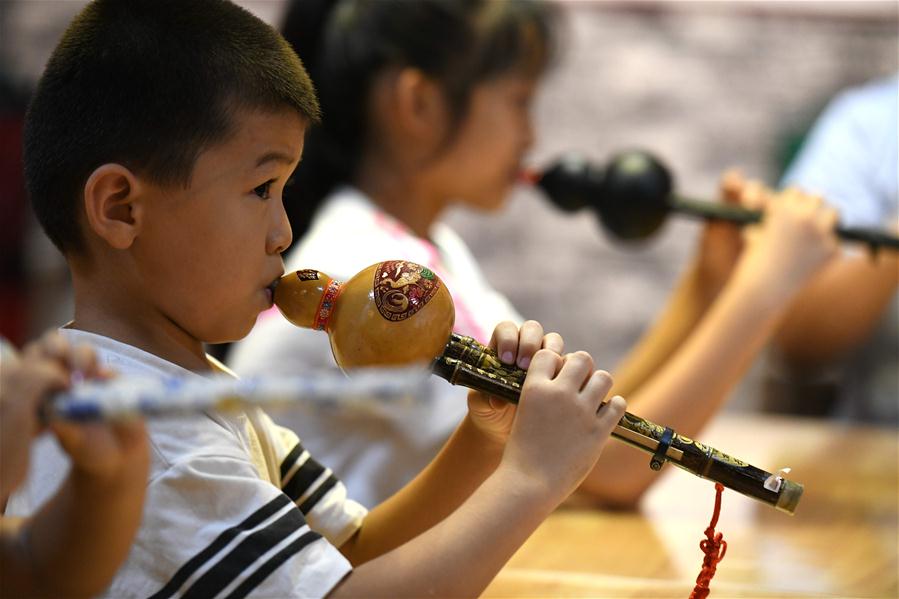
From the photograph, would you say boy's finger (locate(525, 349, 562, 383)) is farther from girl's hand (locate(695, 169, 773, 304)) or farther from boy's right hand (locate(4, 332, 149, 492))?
girl's hand (locate(695, 169, 773, 304))

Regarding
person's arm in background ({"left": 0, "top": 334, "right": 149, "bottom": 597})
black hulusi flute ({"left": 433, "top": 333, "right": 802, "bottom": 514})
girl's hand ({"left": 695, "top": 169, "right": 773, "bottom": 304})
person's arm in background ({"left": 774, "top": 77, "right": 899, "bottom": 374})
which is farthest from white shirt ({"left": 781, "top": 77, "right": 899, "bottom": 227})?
person's arm in background ({"left": 0, "top": 334, "right": 149, "bottom": 597})

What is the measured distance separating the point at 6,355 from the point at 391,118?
0.78 m

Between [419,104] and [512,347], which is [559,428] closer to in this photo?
[512,347]

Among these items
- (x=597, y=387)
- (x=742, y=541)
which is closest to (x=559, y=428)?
(x=597, y=387)

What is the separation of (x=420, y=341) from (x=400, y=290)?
0.09 ft

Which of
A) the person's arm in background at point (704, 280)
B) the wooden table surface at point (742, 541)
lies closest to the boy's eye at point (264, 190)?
the wooden table surface at point (742, 541)

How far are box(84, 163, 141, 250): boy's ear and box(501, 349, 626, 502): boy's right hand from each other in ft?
0.70

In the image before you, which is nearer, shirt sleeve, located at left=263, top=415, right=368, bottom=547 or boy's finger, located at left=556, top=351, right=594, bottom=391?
boy's finger, located at left=556, top=351, right=594, bottom=391

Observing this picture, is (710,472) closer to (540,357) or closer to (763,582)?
(540,357)

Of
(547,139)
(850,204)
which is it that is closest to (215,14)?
(850,204)

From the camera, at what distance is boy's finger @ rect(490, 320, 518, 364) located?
23.6 inches

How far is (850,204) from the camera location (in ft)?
5.13

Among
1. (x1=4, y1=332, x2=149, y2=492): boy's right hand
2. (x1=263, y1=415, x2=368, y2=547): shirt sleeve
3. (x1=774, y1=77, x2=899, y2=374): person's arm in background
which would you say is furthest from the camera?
(x1=774, y1=77, x2=899, y2=374): person's arm in background

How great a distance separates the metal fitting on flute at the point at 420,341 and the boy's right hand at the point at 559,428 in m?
0.03
